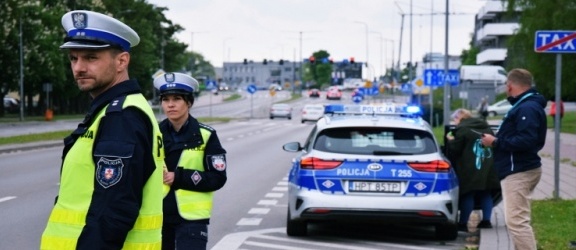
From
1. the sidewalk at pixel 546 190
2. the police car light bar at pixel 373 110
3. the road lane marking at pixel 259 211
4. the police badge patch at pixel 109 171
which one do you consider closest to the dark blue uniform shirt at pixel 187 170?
the police badge patch at pixel 109 171

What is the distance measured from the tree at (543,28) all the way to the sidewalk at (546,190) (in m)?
18.5

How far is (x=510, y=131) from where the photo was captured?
9516 mm

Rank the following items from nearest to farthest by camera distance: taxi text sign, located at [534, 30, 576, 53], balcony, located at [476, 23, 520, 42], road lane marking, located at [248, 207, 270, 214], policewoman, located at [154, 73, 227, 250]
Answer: policewoman, located at [154, 73, 227, 250]
road lane marking, located at [248, 207, 270, 214]
taxi text sign, located at [534, 30, 576, 53]
balcony, located at [476, 23, 520, 42]

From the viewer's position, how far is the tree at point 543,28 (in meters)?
55.2

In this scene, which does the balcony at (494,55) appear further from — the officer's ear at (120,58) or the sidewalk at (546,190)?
the officer's ear at (120,58)

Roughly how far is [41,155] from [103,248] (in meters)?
25.9

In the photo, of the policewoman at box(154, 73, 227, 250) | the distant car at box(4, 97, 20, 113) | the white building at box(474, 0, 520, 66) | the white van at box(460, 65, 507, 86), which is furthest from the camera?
the white building at box(474, 0, 520, 66)

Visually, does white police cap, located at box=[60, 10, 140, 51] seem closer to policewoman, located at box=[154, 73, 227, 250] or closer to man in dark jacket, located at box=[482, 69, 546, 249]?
policewoman, located at box=[154, 73, 227, 250]

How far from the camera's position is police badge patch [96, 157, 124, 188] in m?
3.89

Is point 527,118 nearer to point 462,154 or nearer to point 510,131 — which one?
point 510,131

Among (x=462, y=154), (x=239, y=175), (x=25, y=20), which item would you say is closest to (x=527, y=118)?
(x=462, y=154)

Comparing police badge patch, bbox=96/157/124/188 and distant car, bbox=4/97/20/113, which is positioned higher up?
police badge patch, bbox=96/157/124/188

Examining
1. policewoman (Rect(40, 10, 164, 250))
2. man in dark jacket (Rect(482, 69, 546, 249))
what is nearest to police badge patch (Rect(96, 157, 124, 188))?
policewoman (Rect(40, 10, 164, 250))

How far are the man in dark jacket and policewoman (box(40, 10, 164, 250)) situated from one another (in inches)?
223
